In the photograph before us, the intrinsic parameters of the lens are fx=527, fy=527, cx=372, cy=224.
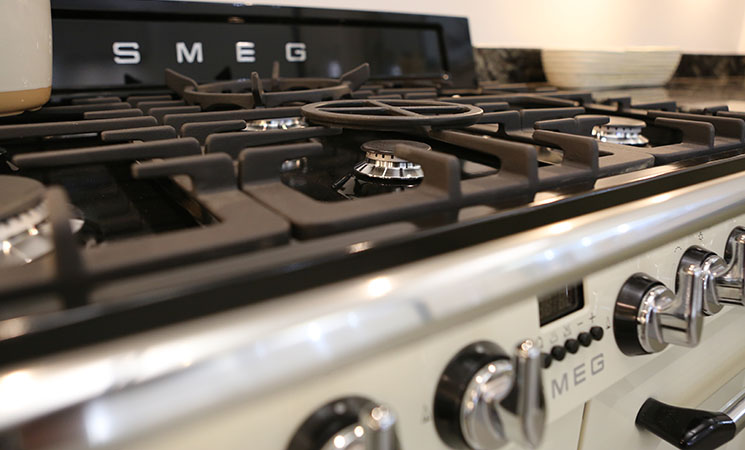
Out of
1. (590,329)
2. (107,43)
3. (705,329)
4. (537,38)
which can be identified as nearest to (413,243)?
(590,329)

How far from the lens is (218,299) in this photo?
250 mm

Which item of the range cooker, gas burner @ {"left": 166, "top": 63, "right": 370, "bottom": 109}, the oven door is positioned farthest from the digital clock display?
gas burner @ {"left": 166, "top": 63, "right": 370, "bottom": 109}

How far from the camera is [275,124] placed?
0.64 meters

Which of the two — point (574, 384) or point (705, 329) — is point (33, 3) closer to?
point (574, 384)

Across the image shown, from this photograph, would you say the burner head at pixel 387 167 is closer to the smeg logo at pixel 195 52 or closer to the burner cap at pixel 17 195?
the burner cap at pixel 17 195

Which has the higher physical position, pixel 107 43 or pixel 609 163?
pixel 107 43

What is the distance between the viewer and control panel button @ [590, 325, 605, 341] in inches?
16.0

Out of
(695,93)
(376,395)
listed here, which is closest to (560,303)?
(376,395)

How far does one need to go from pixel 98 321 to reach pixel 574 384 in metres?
0.33

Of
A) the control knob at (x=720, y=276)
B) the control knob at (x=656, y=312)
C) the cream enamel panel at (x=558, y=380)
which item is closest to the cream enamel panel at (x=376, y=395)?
the cream enamel panel at (x=558, y=380)

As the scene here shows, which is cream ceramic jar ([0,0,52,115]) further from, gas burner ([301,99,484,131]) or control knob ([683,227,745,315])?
control knob ([683,227,745,315])

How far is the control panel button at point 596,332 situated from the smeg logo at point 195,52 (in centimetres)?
74

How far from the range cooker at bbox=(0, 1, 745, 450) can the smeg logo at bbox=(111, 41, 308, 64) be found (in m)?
0.22

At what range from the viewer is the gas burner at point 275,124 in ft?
2.09
